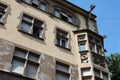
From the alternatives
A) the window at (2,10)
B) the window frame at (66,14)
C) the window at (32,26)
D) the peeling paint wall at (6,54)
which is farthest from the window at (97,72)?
the window at (2,10)

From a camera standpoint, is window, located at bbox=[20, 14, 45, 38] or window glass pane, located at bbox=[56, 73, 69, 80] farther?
window, located at bbox=[20, 14, 45, 38]

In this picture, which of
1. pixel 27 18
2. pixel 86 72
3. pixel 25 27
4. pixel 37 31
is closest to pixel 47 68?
pixel 86 72

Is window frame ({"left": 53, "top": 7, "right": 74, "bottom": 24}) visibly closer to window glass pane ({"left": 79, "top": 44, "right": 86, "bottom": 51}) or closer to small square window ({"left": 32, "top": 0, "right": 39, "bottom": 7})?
small square window ({"left": 32, "top": 0, "right": 39, "bottom": 7})

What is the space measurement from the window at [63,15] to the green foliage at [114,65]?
29.1 feet

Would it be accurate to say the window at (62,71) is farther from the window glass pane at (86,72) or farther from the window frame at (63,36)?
the window frame at (63,36)

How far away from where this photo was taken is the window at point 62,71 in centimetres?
1286

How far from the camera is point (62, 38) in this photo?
50.4 feet

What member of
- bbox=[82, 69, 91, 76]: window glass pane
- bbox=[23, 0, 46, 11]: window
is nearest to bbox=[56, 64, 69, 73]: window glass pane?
bbox=[82, 69, 91, 76]: window glass pane

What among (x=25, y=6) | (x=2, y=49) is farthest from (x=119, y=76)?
(x=2, y=49)

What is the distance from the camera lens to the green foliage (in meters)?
23.0

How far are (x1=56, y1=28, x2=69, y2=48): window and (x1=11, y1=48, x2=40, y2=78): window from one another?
2.81 metres

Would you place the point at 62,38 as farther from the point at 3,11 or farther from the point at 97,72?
the point at 3,11

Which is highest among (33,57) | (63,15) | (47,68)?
(63,15)

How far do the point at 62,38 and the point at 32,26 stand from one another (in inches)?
98.1
